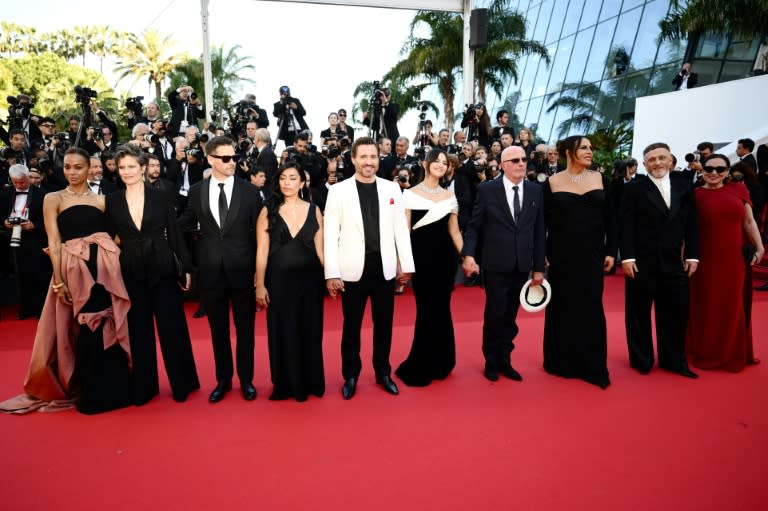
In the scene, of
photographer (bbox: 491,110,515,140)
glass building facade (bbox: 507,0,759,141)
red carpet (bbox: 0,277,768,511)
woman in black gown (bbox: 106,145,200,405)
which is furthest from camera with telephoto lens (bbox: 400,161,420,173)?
glass building facade (bbox: 507,0,759,141)

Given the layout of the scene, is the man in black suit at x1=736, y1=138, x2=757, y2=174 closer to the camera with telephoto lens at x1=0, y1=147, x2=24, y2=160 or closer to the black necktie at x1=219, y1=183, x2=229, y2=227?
the black necktie at x1=219, y1=183, x2=229, y2=227

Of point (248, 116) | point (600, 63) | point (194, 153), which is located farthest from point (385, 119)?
point (600, 63)

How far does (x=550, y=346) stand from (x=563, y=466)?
1.53m

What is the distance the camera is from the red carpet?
2486mm

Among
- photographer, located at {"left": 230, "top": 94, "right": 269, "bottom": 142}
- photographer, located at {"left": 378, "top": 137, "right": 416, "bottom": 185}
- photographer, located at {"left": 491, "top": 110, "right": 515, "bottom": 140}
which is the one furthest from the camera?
photographer, located at {"left": 491, "top": 110, "right": 515, "bottom": 140}

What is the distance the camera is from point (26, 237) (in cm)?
641

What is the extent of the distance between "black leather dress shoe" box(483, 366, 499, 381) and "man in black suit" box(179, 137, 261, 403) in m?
1.73

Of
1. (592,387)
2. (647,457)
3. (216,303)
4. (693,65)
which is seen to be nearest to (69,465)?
(216,303)

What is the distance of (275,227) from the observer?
11.7 ft

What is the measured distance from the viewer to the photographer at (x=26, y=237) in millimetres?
6207

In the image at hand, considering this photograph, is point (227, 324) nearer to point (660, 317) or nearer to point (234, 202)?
point (234, 202)

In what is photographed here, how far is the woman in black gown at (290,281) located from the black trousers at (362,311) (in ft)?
0.68

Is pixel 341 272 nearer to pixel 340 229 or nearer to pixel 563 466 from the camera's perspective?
pixel 340 229

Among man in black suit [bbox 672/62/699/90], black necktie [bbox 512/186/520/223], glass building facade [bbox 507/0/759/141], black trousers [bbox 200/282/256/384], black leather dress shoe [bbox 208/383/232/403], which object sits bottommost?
black leather dress shoe [bbox 208/383/232/403]
